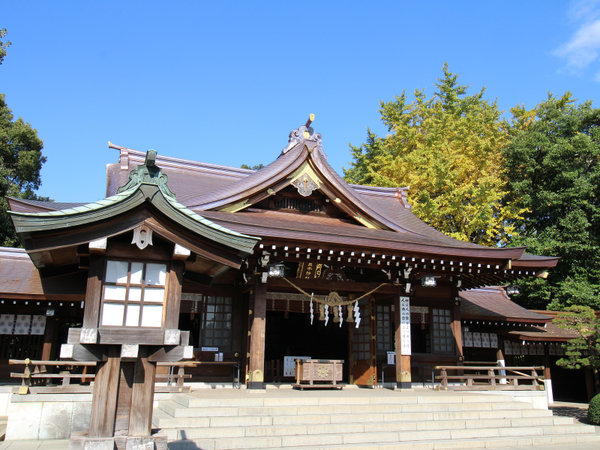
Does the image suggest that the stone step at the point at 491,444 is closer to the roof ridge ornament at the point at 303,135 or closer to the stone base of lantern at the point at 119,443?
the stone base of lantern at the point at 119,443

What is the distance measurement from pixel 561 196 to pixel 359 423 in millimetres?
20188

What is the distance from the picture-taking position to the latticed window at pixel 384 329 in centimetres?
1485

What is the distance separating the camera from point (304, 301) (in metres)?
13.7

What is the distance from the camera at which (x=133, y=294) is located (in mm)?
6297

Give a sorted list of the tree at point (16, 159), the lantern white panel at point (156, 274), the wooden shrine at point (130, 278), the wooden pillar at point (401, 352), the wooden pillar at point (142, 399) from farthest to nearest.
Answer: the tree at point (16, 159)
the wooden pillar at point (401, 352)
the lantern white panel at point (156, 274)
the wooden pillar at point (142, 399)
the wooden shrine at point (130, 278)

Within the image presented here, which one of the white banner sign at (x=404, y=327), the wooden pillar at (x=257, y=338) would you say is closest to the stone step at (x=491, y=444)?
the wooden pillar at (x=257, y=338)

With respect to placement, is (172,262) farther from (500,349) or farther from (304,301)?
(500,349)

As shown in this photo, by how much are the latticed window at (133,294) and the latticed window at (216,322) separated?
6.81 meters

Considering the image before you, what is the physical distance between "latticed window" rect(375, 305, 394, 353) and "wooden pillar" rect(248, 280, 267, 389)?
4.41 metres

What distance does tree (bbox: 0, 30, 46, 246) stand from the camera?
26.0 metres

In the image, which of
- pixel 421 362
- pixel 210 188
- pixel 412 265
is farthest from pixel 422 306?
pixel 210 188

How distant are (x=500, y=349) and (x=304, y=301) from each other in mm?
9676

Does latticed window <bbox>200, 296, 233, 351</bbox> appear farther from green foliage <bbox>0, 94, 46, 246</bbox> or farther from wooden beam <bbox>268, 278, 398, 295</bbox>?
green foliage <bbox>0, 94, 46, 246</bbox>

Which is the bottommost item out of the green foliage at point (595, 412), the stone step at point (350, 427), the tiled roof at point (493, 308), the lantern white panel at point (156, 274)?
the green foliage at point (595, 412)
